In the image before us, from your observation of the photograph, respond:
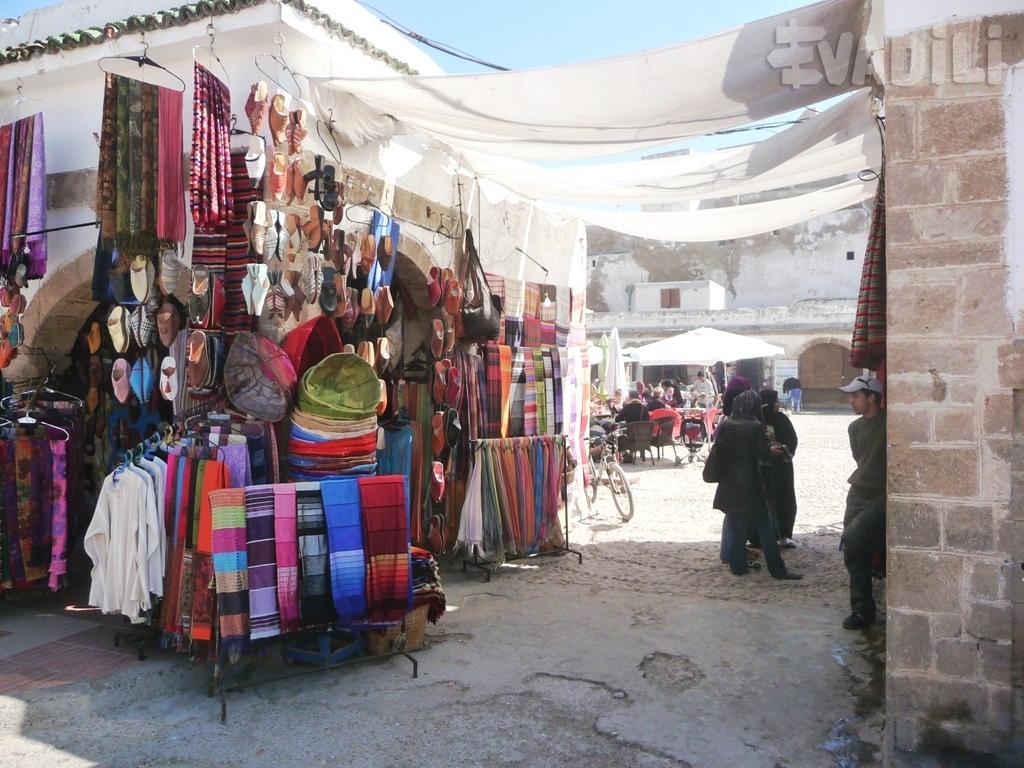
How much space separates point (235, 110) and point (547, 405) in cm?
354

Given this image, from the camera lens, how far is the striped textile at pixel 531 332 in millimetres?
7105

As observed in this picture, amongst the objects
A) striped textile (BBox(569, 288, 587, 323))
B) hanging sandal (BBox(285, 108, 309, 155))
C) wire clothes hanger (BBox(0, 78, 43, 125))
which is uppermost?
wire clothes hanger (BBox(0, 78, 43, 125))

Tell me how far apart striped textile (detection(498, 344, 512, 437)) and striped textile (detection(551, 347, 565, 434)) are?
2.33 ft

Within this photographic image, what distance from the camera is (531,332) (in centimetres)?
720

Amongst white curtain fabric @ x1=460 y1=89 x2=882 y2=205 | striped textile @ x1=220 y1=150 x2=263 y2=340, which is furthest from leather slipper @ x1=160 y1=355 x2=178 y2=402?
white curtain fabric @ x1=460 y1=89 x2=882 y2=205

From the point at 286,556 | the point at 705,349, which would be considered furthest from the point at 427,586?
the point at 705,349

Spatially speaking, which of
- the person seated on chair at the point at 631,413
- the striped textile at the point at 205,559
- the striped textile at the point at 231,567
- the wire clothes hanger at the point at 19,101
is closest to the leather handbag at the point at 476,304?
the striped textile at the point at 205,559

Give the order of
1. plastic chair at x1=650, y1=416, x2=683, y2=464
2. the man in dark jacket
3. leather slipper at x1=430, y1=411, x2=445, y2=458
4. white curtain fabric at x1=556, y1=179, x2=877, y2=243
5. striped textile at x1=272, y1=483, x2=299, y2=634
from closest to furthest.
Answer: striped textile at x1=272, y1=483, x2=299, y2=634, leather slipper at x1=430, y1=411, x2=445, y2=458, the man in dark jacket, white curtain fabric at x1=556, y1=179, x2=877, y2=243, plastic chair at x1=650, y1=416, x2=683, y2=464

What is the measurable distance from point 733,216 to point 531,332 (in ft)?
6.67

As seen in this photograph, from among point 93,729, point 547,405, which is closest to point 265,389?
point 93,729

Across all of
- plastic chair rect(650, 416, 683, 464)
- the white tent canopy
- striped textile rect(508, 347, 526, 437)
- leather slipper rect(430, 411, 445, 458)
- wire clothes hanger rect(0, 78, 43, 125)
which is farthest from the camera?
the white tent canopy

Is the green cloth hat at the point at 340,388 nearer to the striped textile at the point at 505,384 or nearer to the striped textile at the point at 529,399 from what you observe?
the striped textile at the point at 505,384

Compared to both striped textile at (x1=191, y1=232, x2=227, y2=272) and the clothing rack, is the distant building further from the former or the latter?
striped textile at (x1=191, y1=232, x2=227, y2=272)

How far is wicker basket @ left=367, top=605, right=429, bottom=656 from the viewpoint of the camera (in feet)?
14.3
